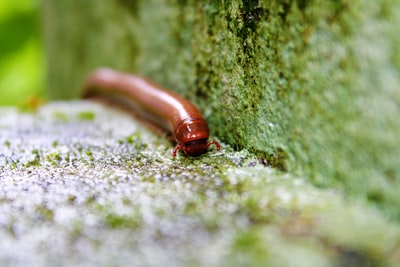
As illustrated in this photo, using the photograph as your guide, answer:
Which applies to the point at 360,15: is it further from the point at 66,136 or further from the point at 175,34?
the point at 66,136

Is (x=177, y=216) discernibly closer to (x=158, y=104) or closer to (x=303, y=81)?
A: (x=303, y=81)

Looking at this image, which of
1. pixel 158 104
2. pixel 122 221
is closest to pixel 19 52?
pixel 158 104

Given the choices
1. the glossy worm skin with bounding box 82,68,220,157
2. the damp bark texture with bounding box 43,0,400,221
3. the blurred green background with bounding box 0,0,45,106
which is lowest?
the blurred green background with bounding box 0,0,45,106

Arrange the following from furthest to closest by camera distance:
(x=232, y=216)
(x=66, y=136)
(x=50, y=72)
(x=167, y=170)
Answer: (x=50, y=72), (x=66, y=136), (x=167, y=170), (x=232, y=216)

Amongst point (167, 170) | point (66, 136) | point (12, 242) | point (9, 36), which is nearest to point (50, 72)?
point (9, 36)

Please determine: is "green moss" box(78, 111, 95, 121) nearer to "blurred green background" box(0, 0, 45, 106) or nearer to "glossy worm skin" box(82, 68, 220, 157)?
"glossy worm skin" box(82, 68, 220, 157)

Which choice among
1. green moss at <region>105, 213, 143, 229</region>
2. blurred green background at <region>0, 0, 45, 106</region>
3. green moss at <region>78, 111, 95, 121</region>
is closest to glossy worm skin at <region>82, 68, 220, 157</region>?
green moss at <region>78, 111, 95, 121</region>

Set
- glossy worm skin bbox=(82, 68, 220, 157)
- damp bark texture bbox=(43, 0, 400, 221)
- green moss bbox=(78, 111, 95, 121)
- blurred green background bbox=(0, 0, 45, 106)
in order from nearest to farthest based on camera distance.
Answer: damp bark texture bbox=(43, 0, 400, 221) → glossy worm skin bbox=(82, 68, 220, 157) → green moss bbox=(78, 111, 95, 121) → blurred green background bbox=(0, 0, 45, 106)
